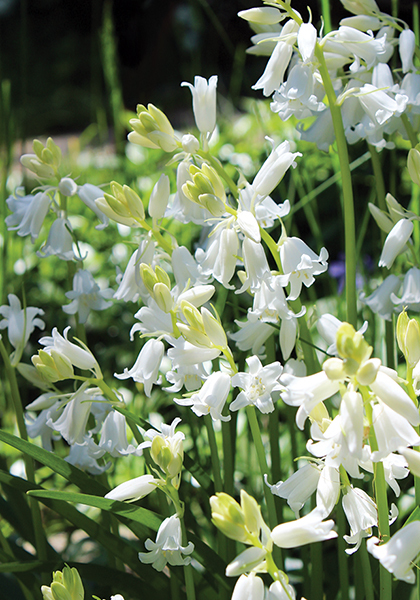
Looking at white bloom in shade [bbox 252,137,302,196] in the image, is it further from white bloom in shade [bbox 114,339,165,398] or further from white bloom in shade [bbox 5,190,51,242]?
white bloom in shade [bbox 5,190,51,242]

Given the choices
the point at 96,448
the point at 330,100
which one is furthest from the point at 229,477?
the point at 330,100

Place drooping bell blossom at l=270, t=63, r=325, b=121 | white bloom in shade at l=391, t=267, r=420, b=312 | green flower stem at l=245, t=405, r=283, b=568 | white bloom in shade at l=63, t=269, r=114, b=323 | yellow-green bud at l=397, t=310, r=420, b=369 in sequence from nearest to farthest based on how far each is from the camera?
yellow-green bud at l=397, t=310, r=420, b=369, green flower stem at l=245, t=405, r=283, b=568, drooping bell blossom at l=270, t=63, r=325, b=121, white bloom in shade at l=391, t=267, r=420, b=312, white bloom in shade at l=63, t=269, r=114, b=323

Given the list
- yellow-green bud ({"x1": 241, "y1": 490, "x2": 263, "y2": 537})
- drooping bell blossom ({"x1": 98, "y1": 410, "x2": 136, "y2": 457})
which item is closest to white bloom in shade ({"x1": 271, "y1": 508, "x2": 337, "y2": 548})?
yellow-green bud ({"x1": 241, "y1": 490, "x2": 263, "y2": 537})

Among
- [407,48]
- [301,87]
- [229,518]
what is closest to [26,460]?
[229,518]

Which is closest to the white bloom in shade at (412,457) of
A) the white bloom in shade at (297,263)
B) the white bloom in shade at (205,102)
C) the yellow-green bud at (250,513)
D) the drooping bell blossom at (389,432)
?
the drooping bell blossom at (389,432)

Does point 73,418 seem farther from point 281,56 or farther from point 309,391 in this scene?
point 281,56

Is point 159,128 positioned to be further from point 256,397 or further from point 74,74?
point 74,74

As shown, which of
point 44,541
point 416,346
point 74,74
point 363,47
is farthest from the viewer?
point 74,74

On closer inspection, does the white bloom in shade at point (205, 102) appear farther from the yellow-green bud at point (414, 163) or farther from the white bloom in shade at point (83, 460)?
the white bloom in shade at point (83, 460)
